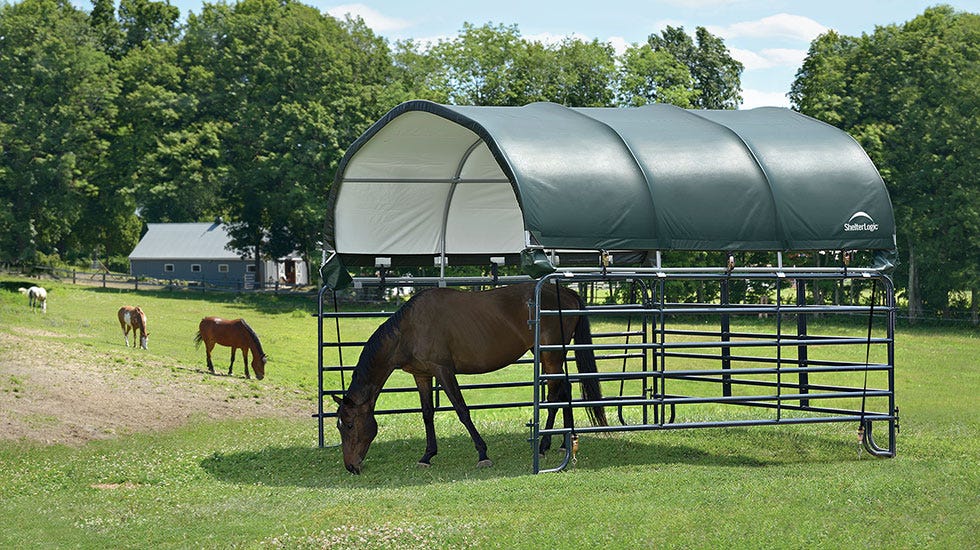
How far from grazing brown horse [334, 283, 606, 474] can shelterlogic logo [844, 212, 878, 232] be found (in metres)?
3.63

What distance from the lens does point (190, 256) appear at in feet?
241

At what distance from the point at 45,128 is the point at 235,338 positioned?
129 feet

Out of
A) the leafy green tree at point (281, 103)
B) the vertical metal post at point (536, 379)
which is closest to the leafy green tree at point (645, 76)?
the leafy green tree at point (281, 103)

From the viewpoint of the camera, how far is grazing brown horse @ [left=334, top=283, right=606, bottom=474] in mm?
13852

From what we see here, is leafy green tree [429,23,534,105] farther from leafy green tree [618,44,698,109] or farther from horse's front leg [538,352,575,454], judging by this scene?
horse's front leg [538,352,575,454]

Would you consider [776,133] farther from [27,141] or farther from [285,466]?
[27,141]

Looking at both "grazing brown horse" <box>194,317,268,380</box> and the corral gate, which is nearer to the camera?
the corral gate

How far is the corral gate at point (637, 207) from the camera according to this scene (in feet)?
42.7

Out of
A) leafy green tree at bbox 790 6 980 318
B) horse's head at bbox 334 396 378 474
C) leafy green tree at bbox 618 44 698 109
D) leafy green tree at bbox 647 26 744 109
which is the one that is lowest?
horse's head at bbox 334 396 378 474

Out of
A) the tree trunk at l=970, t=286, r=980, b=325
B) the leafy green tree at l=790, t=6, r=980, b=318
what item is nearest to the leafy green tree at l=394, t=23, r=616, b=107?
the leafy green tree at l=790, t=6, r=980, b=318

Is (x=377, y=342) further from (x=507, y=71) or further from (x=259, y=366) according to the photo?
(x=507, y=71)

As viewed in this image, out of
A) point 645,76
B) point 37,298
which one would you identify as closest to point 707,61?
point 645,76

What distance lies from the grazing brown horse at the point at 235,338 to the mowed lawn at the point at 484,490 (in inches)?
165

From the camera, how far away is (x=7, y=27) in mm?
60156
